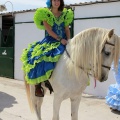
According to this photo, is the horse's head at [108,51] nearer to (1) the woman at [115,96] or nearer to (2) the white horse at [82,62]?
(2) the white horse at [82,62]

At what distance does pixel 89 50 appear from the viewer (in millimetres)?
3084

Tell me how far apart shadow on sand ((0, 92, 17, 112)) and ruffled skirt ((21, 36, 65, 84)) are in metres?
2.12

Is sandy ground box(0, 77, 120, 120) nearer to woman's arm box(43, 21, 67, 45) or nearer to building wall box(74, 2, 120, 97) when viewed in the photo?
building wall box(74, 2, 120, 97)

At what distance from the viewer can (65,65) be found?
335cm

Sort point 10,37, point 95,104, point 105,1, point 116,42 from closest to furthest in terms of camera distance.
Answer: point 116,42 → point 95,104 → point 105,1 → point 10,37

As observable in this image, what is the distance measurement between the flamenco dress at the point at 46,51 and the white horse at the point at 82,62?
0.09m

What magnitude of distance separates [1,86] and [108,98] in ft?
13.0

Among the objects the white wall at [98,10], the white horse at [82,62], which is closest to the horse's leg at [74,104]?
the white horse at [82,62]

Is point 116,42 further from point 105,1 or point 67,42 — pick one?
point 105,1

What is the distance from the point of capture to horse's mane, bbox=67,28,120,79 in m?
2.97

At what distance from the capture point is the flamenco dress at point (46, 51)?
345 centimetres

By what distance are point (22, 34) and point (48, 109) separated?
4587mm

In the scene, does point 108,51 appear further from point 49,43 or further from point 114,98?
point 114,98

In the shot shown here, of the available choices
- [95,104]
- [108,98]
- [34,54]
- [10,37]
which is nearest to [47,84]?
[34,54]
